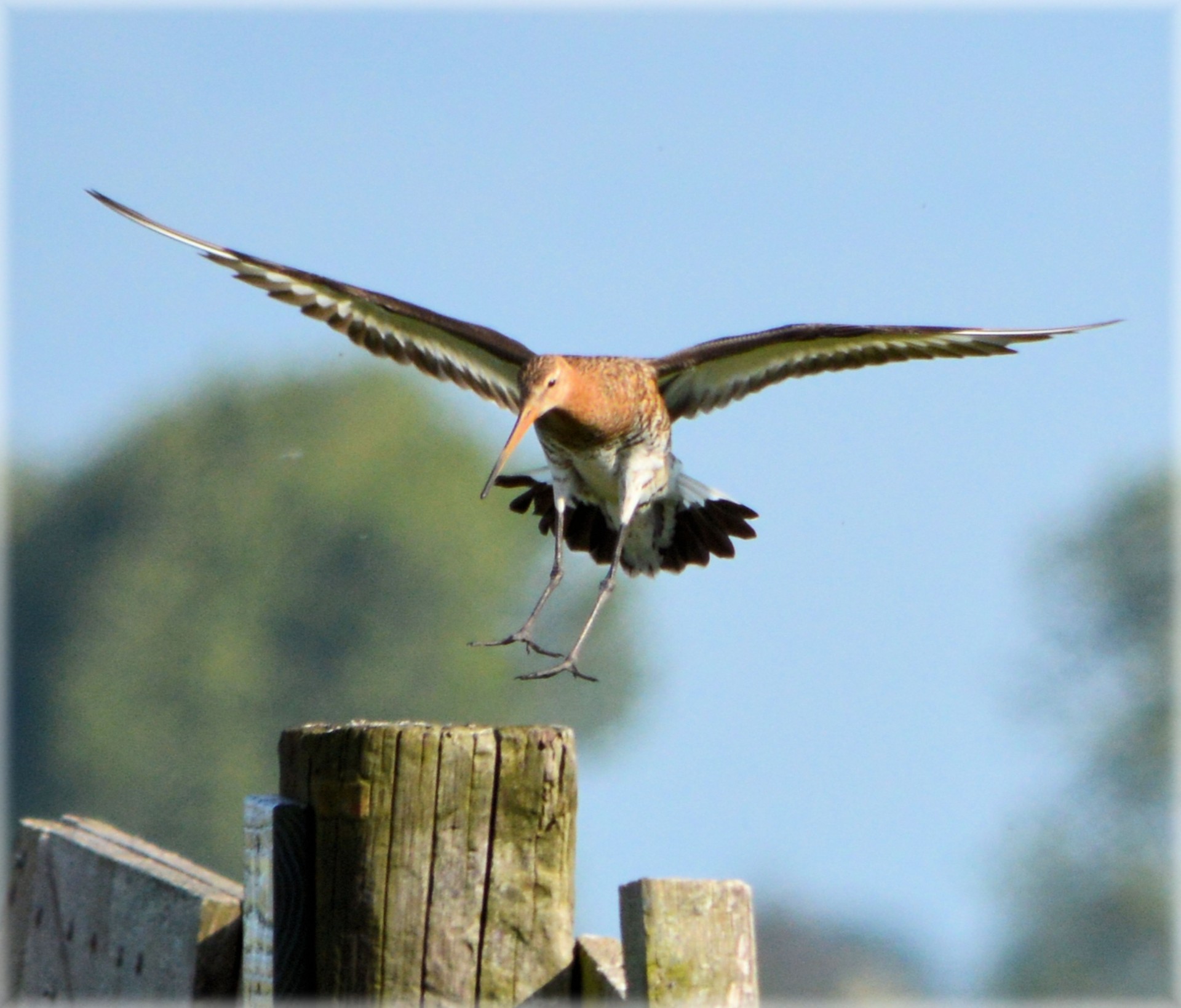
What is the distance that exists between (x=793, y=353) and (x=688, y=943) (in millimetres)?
4389

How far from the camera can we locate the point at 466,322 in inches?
286

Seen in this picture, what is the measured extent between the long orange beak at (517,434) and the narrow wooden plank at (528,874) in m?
2.75

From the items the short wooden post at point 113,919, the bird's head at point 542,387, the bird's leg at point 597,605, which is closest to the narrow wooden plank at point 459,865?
the short wooden post at point 113,919

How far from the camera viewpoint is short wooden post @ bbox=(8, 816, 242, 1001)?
150 inches

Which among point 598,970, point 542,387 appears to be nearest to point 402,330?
point 542,387

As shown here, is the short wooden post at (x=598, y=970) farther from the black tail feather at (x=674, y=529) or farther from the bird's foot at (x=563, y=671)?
the black tail feather at (x=674, y=529)

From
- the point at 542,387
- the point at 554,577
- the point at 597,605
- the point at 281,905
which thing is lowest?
the point at 281,905

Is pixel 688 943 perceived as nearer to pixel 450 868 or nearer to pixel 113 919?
pixel 450 868

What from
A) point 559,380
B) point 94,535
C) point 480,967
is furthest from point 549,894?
point 94,535

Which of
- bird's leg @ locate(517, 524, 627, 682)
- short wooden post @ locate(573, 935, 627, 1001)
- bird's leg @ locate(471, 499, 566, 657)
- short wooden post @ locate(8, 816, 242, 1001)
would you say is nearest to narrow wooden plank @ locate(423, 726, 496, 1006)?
short wooden post @ locate(573, 935, 627, 1001)

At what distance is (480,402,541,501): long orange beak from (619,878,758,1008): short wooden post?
3.00 m

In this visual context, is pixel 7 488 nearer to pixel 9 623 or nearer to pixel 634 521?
pixel 9 623

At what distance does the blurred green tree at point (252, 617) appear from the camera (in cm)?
4947

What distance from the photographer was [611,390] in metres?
7.26
